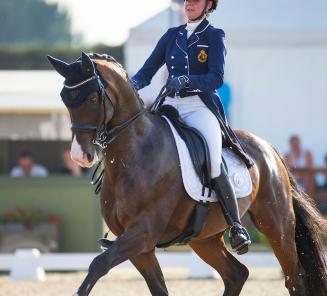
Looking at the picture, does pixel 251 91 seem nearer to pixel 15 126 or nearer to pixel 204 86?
pixel 15 126

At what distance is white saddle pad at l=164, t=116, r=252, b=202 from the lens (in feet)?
23.8

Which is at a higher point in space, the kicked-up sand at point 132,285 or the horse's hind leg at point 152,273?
the horse's hind leg at point 152,273

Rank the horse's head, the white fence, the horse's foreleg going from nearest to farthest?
the horse's foreleg < the horse's head < the white fence

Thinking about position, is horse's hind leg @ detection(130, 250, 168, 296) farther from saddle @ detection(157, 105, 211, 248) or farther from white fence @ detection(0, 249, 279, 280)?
white fence @ detection(0, 249, 279, 280)

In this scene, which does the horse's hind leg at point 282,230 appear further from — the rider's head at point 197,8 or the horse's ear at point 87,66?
the horse's ear at point 87,66

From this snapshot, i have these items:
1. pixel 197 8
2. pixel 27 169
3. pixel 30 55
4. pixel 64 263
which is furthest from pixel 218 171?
pixel 30 55

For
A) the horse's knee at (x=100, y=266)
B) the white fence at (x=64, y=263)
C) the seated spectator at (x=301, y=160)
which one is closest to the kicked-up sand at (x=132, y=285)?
the white fence at (x=64, y=263)

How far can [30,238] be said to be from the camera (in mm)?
13094

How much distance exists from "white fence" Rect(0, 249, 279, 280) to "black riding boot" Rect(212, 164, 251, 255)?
476 cm

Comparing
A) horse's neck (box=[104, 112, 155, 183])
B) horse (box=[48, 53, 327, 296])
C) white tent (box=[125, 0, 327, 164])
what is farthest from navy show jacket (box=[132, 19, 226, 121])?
white tent (box=[125, 0, 327, 164])

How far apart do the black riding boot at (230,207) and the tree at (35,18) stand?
41.0 meters

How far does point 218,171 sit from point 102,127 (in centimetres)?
103

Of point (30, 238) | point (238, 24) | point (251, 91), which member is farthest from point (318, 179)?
point (30, 238)

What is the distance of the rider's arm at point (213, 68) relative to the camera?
7.32 meters
